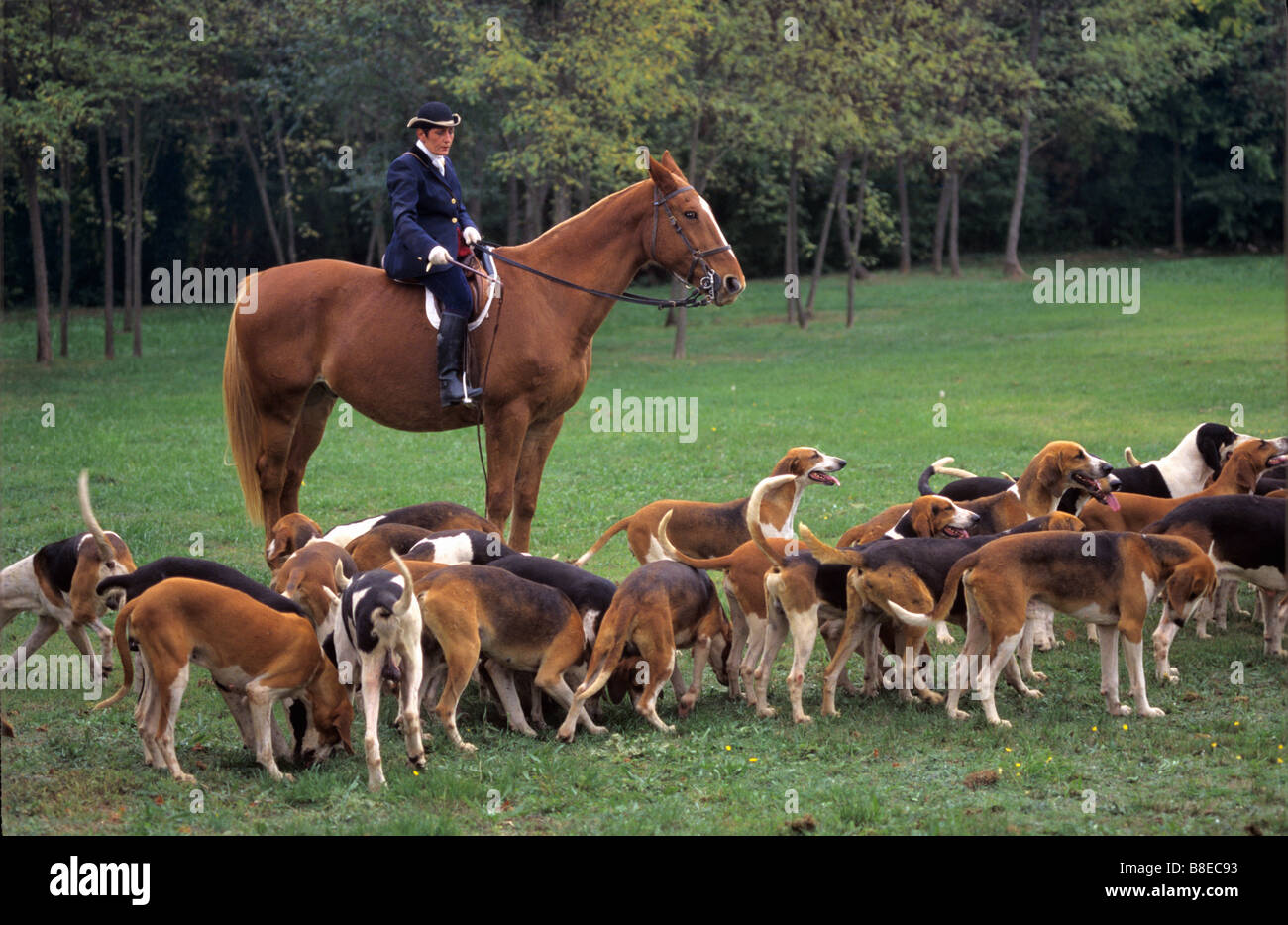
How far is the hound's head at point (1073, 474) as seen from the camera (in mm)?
9531

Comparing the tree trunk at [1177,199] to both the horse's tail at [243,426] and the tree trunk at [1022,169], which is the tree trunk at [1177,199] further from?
the horse's tail at [243,426]

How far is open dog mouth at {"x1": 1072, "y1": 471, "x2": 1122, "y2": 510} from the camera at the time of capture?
954 cm

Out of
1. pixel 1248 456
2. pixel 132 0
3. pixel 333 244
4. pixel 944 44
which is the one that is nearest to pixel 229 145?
pixel 333 244

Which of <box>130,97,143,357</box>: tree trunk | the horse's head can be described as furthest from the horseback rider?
<box>130,97,143,357</box>: tree trunk

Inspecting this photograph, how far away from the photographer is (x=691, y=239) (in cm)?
984

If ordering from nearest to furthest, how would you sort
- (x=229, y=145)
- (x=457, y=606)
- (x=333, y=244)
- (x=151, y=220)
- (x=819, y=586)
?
(x=457, y=606)
(x=819, y=586)
(x=151, y=220)
(x=229, y=145)
(x=333, y=244)

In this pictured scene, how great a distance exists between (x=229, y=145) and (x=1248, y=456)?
122 feet

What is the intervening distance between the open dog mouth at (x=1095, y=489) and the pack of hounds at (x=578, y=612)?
1.44 ft

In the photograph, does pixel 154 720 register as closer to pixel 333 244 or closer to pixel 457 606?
pixel 457 606

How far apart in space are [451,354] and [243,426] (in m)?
2.09

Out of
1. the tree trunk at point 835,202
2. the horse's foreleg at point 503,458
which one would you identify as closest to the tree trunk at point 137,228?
the tree trunk at point 835,202

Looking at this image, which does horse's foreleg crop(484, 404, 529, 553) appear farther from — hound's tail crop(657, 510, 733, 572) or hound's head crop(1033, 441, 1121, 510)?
hound's head crop(1033, 441, 1121, 510)

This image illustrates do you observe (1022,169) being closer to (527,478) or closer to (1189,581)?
(527,478)

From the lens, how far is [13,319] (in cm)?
3644
